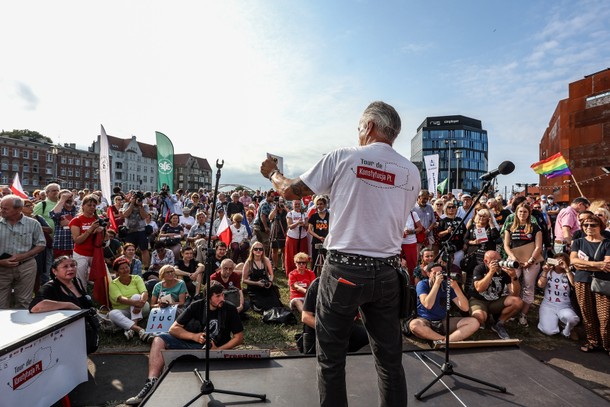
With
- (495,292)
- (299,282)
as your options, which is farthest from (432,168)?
(299,282)

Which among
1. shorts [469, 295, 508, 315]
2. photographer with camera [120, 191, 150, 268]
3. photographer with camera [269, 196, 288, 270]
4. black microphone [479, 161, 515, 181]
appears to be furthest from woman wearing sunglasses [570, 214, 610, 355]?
photographer with camera [120, 191, 150, 268]

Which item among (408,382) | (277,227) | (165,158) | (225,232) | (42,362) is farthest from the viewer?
(165,158)

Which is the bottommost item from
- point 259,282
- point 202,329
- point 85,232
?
point 202,329

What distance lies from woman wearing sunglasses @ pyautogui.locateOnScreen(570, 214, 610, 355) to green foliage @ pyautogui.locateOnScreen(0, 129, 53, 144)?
90223mm

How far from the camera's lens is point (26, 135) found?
74000 millimetres

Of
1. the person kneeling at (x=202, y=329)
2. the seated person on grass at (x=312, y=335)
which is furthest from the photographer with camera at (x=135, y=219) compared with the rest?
the seated person on grass at (x=312, y=335)

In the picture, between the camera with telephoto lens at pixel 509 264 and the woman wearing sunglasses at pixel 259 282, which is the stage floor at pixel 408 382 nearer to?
the camera with telephoto lens at pixel 509 264

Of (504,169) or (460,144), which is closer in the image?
(504,169)

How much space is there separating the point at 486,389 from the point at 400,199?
2332mm

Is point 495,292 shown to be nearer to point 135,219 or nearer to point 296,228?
point 296,228

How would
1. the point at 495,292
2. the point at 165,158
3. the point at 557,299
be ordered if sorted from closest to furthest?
1. the point at 557,299
2. the point at 495,292
3. the point at 165,158

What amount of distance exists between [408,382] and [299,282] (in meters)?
3.09

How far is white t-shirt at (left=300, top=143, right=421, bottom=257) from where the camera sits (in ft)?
6.41

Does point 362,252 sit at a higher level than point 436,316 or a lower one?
higher
